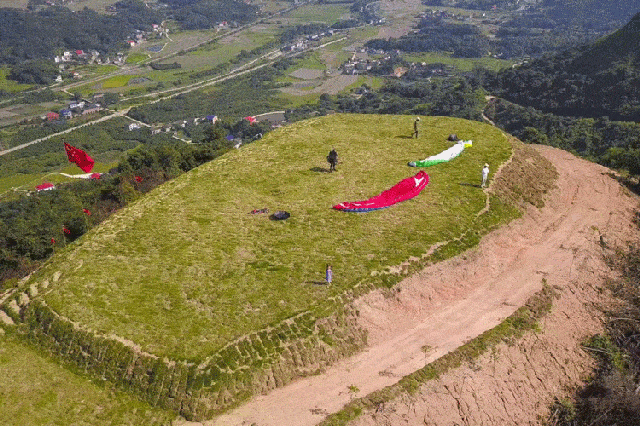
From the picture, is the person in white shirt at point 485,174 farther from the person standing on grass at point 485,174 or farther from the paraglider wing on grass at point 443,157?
the paraglider wing on grass at point 443,157

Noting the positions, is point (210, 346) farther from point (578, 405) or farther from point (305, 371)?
point (578, 405)

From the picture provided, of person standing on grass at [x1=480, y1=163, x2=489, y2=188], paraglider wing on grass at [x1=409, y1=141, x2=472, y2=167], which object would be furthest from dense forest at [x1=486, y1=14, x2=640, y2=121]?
person standing on grass at [x1=480, y1=163, x2=489, y2=188]

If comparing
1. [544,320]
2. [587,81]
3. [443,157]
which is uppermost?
[443,157]

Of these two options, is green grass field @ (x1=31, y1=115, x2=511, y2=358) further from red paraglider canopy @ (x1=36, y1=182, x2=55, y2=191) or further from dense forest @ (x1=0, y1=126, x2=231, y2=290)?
red paraglider canopy @ (x1=36, y1=182, x2=55, y2=191)

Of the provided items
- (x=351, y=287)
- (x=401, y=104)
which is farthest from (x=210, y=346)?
(x=401, y=104)

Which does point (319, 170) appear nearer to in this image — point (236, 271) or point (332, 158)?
point (332, 158)

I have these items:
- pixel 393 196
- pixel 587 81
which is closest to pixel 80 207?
pixel 393 196

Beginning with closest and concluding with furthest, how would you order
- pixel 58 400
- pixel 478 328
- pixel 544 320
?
pixel 58 400 → pixel 478 328 → pixel 544 320
